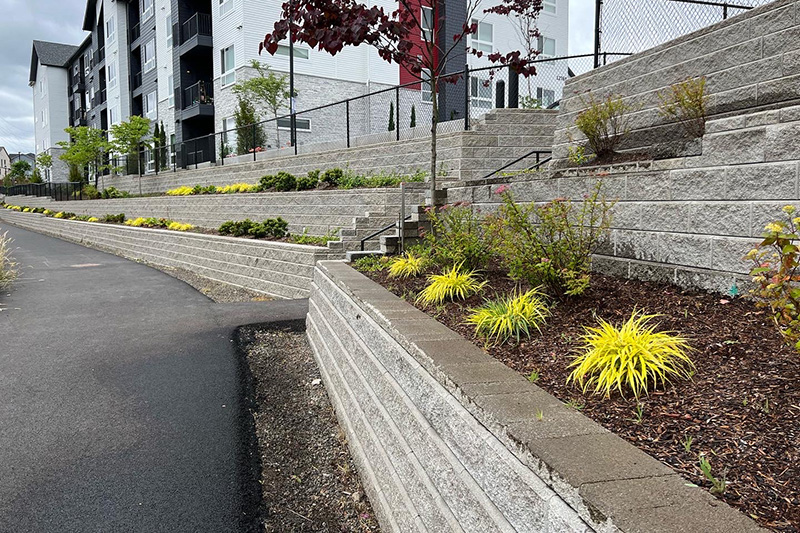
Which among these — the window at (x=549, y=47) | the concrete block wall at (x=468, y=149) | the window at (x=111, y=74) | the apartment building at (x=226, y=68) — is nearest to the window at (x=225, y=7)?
the apartment building at (x=226, y=68)

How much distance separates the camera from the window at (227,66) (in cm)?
2650

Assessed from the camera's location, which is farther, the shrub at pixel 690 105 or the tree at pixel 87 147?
the tree at pixel 87 147

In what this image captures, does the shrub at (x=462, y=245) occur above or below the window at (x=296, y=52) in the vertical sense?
below

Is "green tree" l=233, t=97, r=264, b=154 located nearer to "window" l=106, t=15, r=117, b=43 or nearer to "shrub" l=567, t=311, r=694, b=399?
"shrub" l=567, t=311, r=694, b=399

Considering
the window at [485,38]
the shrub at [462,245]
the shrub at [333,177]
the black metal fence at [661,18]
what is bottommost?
the shrub at [462,245]

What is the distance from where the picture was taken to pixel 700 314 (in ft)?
12.6

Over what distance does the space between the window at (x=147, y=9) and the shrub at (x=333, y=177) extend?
97.3 ft

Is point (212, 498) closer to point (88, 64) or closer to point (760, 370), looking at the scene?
point (760, 370)

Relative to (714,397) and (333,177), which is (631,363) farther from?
(333,177)

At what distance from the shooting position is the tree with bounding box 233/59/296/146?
78.2 ft

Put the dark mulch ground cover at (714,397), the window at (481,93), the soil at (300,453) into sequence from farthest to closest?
the window at (481,93) → the soil at (300,453) → the dark mulch ground cover at (714,397)

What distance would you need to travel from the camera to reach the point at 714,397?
264cm

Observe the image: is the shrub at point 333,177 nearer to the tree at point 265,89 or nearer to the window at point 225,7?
the tree at point 265,89

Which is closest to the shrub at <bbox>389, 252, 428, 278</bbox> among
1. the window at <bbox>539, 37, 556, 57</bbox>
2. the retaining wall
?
the retaining wall
